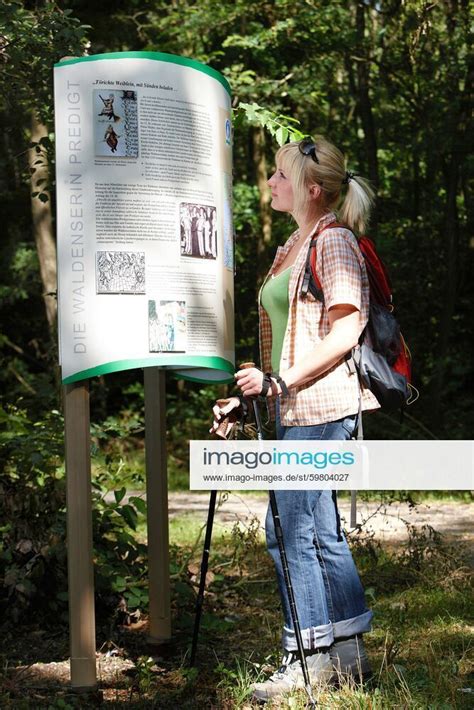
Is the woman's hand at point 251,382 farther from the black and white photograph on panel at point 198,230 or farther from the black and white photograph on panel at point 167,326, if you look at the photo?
the black and white photograph on panel at point 198,230

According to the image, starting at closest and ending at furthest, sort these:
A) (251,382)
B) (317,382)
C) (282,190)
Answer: (251,382) → (317,382) → (282,190)

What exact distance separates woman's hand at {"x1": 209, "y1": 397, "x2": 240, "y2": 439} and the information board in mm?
513

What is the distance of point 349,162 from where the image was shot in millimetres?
17109

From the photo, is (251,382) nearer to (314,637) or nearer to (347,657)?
(314,637)

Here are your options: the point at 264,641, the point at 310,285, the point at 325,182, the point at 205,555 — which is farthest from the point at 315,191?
the point at 264,641

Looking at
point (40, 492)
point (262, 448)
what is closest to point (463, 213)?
point (40, 492)

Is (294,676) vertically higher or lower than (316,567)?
lower

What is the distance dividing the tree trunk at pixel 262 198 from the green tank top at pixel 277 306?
40.8 ft

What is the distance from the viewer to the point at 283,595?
350 cm

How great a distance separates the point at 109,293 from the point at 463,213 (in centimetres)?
1490

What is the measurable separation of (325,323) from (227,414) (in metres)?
0.50

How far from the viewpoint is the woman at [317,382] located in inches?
131

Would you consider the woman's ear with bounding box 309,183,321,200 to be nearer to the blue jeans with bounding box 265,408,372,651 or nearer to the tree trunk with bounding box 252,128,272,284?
the blue jeans with bounding box 265,408,372,651

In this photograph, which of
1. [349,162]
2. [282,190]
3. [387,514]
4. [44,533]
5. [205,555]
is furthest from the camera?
[349,162]
